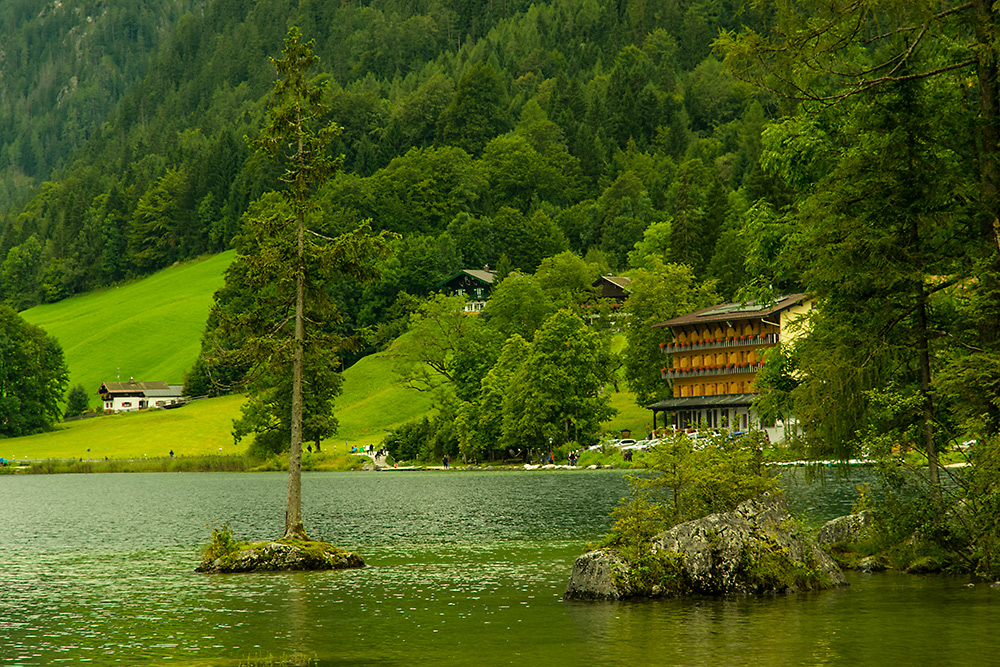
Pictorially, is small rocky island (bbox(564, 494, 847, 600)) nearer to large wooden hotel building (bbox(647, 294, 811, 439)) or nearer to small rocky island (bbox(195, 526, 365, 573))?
small rocky island (bbox(195, 526, 365, 573))

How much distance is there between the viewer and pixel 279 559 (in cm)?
3778

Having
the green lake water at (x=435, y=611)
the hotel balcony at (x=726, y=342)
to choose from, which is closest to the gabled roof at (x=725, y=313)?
the hotel balcony at (x=726, y=342)

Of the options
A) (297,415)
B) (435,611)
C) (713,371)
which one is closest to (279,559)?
(297,415)

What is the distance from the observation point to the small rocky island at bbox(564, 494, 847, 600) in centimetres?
2867

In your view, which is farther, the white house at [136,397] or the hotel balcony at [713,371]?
the white house at [136,397]

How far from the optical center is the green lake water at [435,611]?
2197cm

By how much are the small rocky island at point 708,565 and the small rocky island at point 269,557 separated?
37.9 ft

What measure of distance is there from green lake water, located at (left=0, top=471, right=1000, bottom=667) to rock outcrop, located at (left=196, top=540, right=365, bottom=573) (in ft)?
3.01

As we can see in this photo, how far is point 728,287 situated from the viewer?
145 metres

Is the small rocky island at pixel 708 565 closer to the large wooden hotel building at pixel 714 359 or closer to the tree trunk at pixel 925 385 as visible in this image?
the tree trunk at pixel 925 385

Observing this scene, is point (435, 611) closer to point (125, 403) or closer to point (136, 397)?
point (125, 403)

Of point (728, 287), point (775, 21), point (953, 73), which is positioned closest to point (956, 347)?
point (953, 73)

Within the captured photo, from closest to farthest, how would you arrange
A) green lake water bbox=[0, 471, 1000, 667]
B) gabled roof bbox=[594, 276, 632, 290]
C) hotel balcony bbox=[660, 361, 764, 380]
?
1. green lake water bbox=[0, 471, 1000, 667]
2. hotel balcony bbox=[660, 361, 764, 380]
3. gabled roof bbox=[594, 276, 632, 290]

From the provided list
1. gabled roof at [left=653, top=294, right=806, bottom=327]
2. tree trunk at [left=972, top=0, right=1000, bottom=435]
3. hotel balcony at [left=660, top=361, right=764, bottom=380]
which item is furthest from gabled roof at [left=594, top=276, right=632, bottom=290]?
tree trunk at [left=972, top=0, right=1000, bottom=435]
